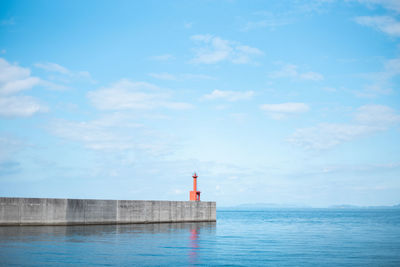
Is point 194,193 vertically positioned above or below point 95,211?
above

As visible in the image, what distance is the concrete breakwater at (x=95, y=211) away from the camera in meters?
22.3

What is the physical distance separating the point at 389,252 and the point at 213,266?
8142mm

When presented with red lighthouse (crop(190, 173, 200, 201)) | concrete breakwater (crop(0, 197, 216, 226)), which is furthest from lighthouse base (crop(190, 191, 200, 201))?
concrete breakwater (crop(0, 197, 216, 226))

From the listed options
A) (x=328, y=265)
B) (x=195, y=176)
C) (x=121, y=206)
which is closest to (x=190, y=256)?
(x=328, y=265)

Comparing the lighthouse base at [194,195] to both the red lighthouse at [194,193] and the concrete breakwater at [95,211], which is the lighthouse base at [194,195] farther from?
the concrete breakwater at [95,211]

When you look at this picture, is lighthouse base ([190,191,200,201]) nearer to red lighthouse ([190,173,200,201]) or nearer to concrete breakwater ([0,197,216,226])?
red lighthouse ([190,173,200,201])

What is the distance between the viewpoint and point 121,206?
2788cm

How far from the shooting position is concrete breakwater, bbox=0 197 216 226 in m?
22.3

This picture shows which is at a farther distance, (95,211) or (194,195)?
(194,195)

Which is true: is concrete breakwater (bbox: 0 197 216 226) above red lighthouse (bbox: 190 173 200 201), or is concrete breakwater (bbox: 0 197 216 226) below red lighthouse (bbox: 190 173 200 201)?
below

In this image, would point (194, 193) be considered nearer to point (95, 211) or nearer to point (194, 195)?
point (194, 195)

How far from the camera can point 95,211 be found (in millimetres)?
26219

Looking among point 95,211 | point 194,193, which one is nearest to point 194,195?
point 194,193


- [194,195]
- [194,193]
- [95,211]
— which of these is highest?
[194,193]
